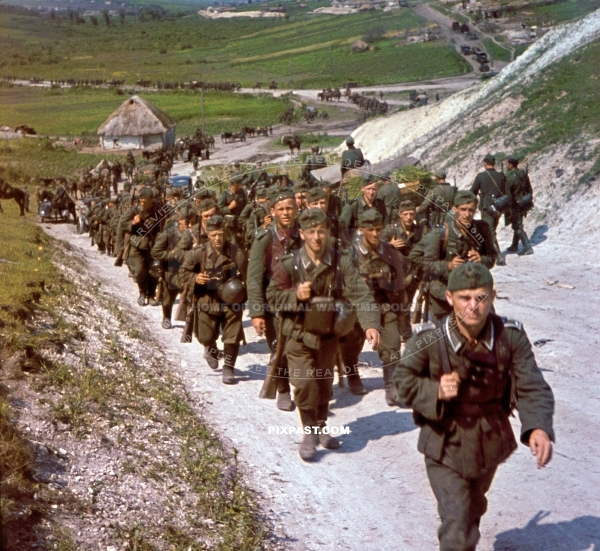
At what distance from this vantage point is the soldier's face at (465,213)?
8.22 meters

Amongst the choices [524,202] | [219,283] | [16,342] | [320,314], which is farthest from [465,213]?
[524,202]

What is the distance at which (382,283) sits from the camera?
849cm

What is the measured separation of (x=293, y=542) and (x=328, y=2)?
240 feet

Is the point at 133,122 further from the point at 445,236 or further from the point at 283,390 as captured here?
the point at 445,236

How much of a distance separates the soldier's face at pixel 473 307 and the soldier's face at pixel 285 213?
12.7ft

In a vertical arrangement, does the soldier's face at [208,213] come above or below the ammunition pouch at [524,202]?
above

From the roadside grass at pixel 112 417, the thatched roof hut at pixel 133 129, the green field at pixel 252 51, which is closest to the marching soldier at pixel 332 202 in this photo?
the roadside grass at pixel 112 417

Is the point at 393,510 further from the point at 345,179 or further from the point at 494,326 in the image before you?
the point at 345,179

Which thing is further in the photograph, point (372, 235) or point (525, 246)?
point (525, 246)

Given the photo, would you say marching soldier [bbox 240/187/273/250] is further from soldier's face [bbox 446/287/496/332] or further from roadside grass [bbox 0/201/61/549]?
soldier's face [bbox 446/287/496/332]

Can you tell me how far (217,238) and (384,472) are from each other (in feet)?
11.5

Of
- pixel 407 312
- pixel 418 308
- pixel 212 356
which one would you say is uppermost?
pixel 407 312

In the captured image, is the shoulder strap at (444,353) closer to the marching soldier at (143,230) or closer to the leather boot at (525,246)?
the marching soldier at (143,230)

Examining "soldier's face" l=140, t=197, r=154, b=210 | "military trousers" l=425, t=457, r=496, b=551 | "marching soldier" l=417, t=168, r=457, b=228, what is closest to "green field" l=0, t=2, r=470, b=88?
"soldier's face" l=140, t=197, r=154, b=210
